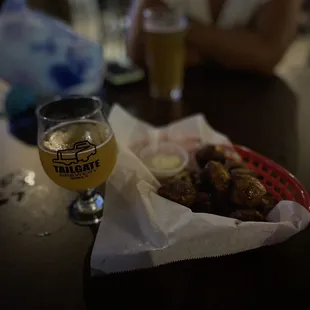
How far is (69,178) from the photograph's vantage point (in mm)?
548

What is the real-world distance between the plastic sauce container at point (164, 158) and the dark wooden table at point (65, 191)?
0.12 m

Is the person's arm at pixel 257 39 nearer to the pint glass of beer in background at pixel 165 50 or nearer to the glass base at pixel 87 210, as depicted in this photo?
the pint glass of beer in background at pixel 165 50

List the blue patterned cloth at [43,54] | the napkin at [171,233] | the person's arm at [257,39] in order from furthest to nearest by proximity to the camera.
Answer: the person's arm at [257,39], the blue patterned cloth at [43,54], the napkin at [171,233]

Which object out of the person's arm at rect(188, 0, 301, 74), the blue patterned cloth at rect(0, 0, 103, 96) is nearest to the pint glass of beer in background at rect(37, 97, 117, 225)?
the blue patterned cloth at rect(0, 0, 103, 96)

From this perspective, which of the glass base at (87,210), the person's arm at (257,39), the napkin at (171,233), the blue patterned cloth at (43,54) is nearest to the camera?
the napkin at (171,233)

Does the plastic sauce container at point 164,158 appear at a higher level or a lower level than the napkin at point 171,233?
lower

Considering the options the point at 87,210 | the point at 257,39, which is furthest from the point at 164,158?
the point at 257,39

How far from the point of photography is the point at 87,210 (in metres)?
0.60

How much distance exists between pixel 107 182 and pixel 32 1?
2.04m

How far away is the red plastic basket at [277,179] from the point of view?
1.79 feet

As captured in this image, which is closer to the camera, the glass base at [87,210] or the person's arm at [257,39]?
the glass base at [87,210]

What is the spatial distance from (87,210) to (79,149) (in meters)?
0.11

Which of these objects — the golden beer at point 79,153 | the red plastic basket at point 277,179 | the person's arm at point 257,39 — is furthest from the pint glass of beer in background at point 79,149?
the person's arm at point 257,39

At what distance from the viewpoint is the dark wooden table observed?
49cm
